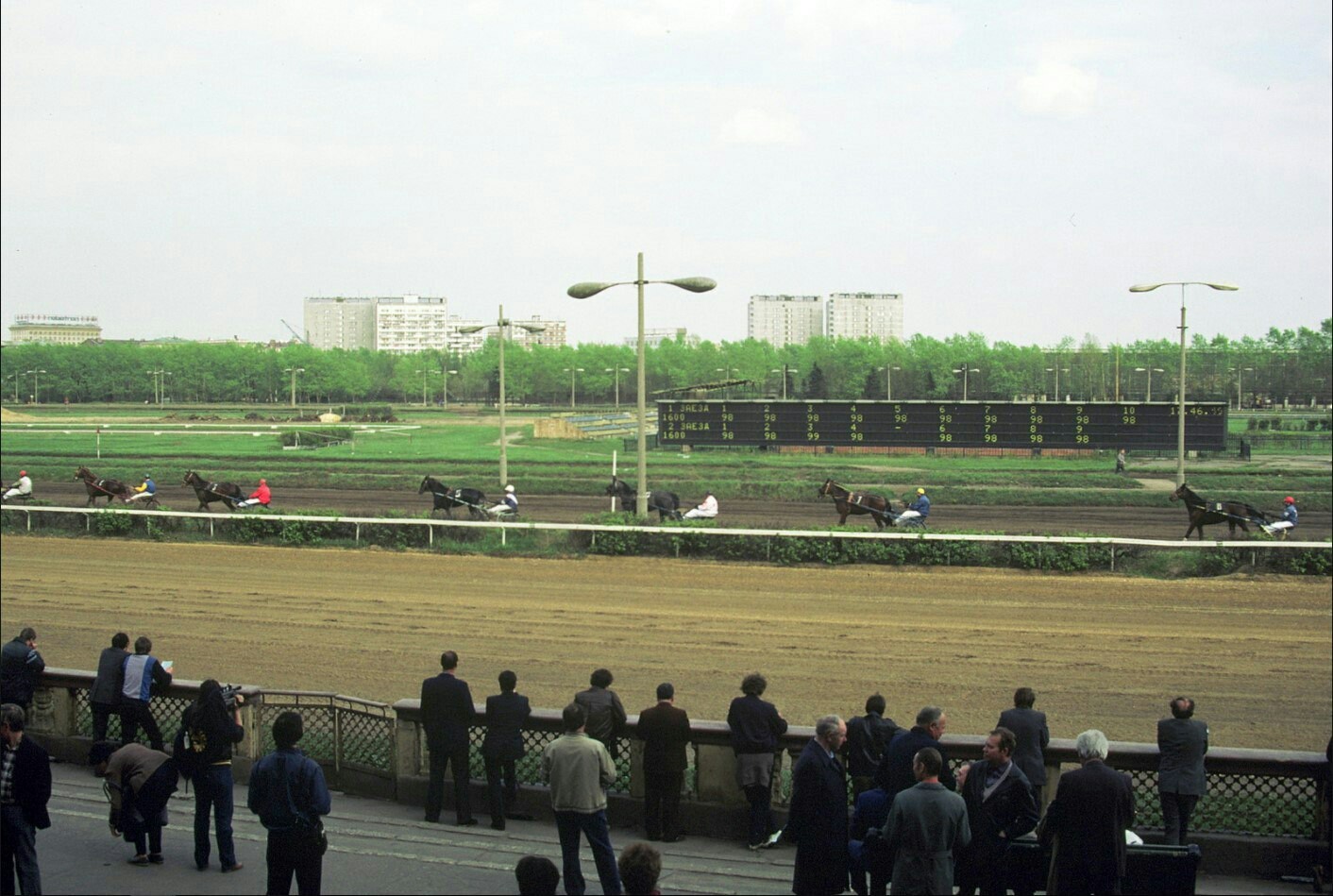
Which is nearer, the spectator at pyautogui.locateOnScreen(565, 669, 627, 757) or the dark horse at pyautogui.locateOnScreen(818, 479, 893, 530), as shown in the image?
the spectator at pyautogui.locateOnScreen(565, 669, 627, 757)

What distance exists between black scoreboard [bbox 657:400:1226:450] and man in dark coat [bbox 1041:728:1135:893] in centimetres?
3216

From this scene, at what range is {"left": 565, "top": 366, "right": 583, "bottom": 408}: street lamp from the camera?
8700 centimetres

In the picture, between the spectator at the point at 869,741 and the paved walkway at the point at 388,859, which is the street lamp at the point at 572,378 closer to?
the paved walkway at the point at 388,859

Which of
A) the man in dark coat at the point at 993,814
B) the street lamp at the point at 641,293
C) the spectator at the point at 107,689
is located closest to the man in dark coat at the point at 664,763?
the man in dark coat at the point at 993,814

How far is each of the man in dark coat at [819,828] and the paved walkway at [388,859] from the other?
56 cm

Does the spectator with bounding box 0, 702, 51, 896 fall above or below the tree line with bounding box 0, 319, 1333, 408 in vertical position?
below

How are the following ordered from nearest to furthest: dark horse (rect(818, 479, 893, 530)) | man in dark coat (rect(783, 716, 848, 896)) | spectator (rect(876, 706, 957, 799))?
man in dark coat (rect(783, 716, 848, 896)), spectator (rect(876, 706, 957, 799)), dark horse (rect(818, 479, 893, 530))

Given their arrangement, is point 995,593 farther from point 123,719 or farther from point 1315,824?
point 123,719

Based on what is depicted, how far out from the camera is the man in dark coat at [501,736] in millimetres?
8055

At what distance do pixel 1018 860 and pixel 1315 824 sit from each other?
2.33 m

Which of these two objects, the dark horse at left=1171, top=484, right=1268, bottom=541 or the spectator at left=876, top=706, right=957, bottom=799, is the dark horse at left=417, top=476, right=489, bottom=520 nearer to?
the dark horse at left=1171, top=484, right=1268, bottom=541

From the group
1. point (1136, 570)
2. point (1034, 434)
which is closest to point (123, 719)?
point (1136, 570)

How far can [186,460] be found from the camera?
148ft

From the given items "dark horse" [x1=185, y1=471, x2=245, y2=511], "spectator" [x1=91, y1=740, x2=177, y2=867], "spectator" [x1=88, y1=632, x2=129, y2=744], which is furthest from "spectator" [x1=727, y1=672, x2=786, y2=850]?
"dark horse" [x1=185, y1=471, x2=245, y2=511]
